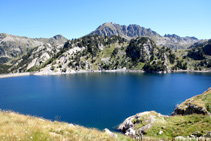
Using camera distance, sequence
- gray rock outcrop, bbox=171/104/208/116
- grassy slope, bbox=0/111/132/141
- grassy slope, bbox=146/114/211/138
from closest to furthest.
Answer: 1. grassy slope, bbox=0/111/132/141
2. grassy slope, bbox=146/114/211/138
3. gray rock outcrop, bbox=171/104/208/116

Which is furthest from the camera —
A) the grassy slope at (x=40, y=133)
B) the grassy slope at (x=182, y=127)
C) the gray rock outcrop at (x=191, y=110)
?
the gray rock outcrop at (x=191, y=110)

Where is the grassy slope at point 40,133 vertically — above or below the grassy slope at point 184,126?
above

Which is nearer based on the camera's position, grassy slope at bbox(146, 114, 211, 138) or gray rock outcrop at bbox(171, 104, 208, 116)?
grassy slope at bbox(146, 114, 211, 138)

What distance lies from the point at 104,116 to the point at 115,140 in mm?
39104

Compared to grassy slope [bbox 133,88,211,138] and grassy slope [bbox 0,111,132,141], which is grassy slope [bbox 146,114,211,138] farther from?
grassy slope [bbox 0,111,132,141]

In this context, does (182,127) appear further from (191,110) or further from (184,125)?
(191,110)

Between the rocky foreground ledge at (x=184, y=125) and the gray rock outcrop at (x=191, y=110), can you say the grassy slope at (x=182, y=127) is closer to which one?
the rocky foreground ledge at (x=184, y=125)

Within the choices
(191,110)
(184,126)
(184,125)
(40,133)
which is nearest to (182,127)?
(184,126)

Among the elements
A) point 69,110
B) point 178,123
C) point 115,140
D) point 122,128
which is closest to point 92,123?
point 122,128

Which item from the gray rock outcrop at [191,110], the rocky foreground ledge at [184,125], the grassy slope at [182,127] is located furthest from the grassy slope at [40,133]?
the gray rock outcrop at [191,110]

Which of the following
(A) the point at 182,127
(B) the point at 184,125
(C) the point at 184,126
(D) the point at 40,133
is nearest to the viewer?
(D) the point at 40,133

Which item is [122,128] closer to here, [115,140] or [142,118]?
[142,118]

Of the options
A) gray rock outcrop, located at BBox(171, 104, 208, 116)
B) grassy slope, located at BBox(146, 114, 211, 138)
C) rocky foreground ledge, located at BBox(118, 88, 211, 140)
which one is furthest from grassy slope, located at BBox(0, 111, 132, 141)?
gray rock outcrop, located at BBox(171, 104, 208, 116)

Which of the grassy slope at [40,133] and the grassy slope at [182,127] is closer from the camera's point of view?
the grassy slope at [40,133]
